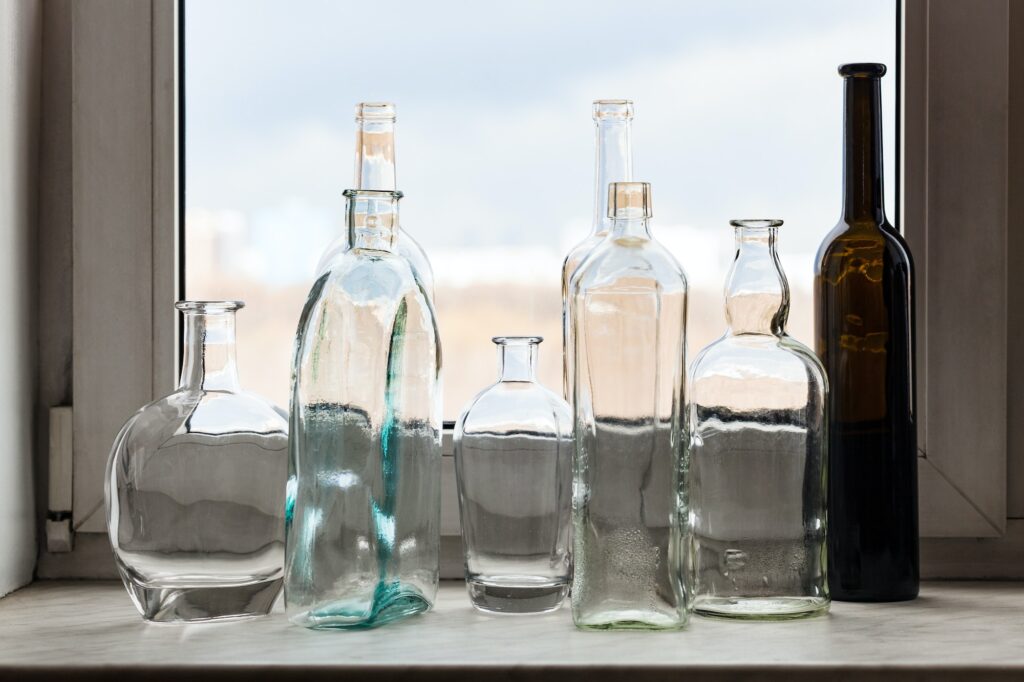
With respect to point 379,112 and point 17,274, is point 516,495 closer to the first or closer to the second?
point 379,112

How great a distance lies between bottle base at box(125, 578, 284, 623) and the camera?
86 centimetres

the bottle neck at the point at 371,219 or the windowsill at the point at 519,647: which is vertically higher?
the bottle neck at the point at 371,219

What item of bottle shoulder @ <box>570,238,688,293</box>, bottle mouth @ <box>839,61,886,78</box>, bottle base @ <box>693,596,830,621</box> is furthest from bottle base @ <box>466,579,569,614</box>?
bottle mouth @ <box>839,61,886,78</box>

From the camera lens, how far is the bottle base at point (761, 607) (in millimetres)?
862

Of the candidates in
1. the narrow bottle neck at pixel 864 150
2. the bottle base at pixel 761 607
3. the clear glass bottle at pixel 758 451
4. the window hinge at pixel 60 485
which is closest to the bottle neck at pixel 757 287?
the clear glass bottle at pixel 758 451

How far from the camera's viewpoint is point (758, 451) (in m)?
0.90

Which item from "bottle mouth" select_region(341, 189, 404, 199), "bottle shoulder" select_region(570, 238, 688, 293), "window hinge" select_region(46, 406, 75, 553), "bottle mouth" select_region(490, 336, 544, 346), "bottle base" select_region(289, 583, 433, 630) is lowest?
→ "bottle base" select_region(289, 583, 433, 630)

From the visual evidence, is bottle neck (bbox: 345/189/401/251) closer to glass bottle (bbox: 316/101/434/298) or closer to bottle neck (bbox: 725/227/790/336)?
glass bottle (bbox: 316/101/434/298)

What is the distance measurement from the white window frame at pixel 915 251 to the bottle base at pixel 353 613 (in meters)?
0.24

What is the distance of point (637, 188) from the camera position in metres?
0.86

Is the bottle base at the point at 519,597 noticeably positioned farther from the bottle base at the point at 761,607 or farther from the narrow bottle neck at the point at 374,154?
the narrow bottle neck at the point at 374,154

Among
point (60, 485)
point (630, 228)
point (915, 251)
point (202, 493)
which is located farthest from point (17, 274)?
point (915, 251)

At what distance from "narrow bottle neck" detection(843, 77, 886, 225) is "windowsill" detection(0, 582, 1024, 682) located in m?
0.34

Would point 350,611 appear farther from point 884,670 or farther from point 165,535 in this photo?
point 884,670
